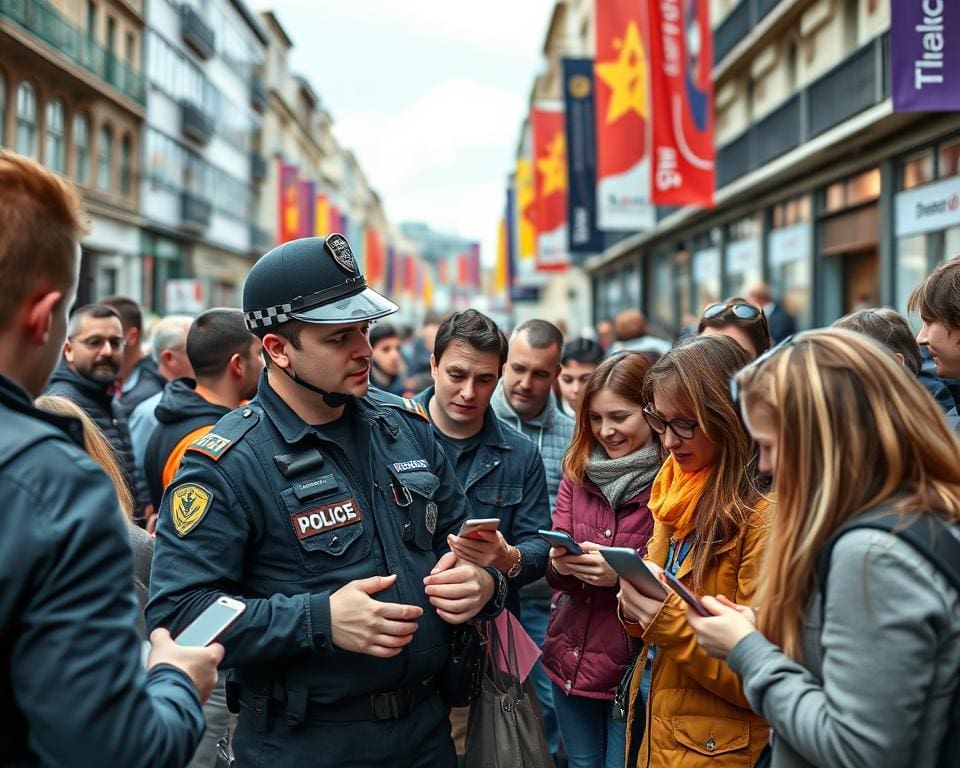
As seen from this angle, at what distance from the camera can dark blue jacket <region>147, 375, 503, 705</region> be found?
96.1 inches

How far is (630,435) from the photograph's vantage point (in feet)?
12.4

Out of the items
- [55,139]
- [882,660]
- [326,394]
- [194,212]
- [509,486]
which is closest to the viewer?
[882,660]

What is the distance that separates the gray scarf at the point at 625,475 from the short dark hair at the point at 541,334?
5.01ft

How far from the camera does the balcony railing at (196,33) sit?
1388 inches

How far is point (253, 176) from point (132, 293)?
56.3ft

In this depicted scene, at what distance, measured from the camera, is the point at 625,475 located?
3.64 m

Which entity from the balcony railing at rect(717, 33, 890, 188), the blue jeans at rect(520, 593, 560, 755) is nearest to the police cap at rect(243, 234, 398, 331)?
the blue jeans at rect(520, 593, 560, 755)

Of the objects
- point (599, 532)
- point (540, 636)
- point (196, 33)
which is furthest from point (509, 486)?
point (196, 33)

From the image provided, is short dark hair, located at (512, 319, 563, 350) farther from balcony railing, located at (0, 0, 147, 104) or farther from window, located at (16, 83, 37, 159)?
window, located at (16, 83, 37, 159)

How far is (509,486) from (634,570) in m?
1.65

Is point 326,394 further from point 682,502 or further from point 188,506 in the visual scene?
point 682,502

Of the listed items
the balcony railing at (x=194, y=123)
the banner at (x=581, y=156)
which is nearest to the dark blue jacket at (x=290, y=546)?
the banner at (x=581, y=156)

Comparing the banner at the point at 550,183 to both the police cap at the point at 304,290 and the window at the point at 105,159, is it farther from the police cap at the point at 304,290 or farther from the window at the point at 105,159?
the police cap at the point at 304,290

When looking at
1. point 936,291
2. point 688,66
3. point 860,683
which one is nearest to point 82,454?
point 860,683
